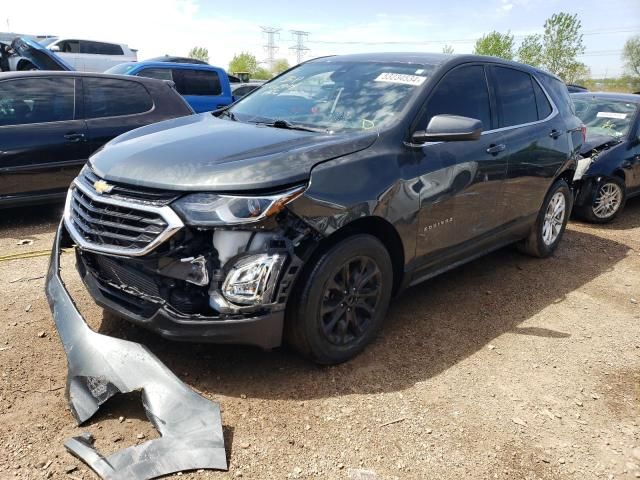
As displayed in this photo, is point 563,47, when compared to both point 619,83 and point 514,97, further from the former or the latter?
point 514,97

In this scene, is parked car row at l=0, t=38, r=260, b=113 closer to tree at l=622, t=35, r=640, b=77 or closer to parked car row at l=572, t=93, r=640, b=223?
parked car row at l=572, t=93, r=640, b=223

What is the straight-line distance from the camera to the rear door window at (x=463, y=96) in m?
3.60

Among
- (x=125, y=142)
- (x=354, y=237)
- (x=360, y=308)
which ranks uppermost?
(x=125, y=142)

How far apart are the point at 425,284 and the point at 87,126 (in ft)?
13.0

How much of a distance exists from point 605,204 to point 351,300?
17.7 ft

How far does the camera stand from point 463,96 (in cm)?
389

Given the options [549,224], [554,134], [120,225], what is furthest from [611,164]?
[120,225]

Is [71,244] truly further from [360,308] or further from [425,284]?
[425,284]

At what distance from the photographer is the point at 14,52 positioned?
8898 mm

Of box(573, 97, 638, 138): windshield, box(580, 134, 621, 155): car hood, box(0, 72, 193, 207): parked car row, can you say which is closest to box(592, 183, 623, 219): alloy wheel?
box(580, 134, 621, 155): car hood

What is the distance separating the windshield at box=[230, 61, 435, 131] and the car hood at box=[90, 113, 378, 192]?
0.27 metres

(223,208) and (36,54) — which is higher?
(36,54)

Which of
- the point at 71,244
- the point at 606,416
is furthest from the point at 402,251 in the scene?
Result: the point at 71,244

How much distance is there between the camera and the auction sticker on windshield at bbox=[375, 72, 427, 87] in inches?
141
